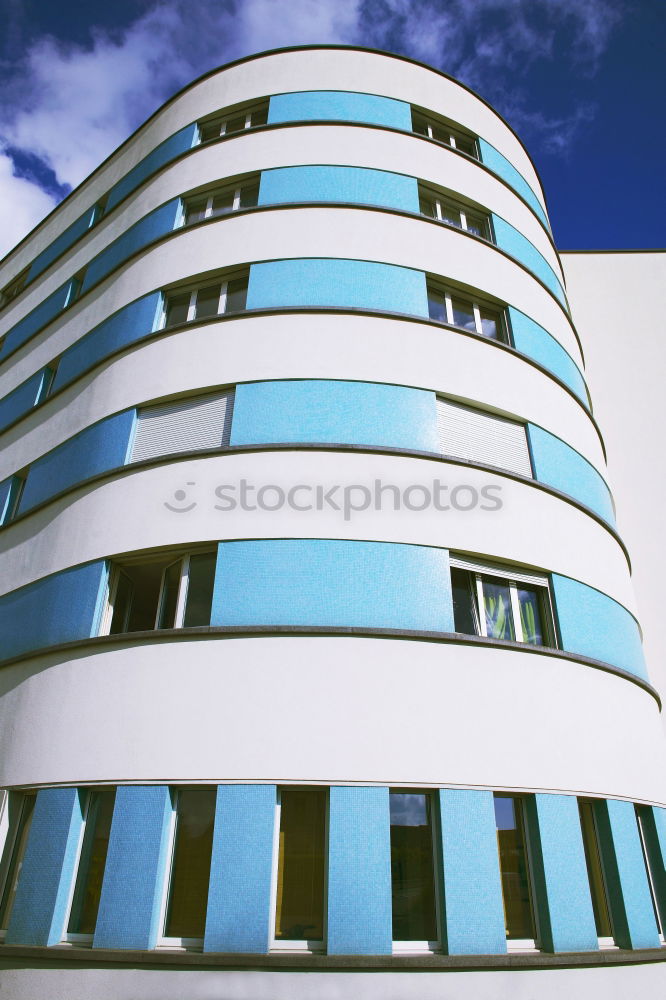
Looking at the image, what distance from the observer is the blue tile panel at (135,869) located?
651 cm

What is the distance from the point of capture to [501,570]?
29.1ft

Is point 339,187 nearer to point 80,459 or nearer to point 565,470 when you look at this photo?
point 565,470

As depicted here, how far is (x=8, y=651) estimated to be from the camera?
9516 mm

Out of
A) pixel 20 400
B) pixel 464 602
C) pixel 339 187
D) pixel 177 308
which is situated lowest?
pixel 464 602

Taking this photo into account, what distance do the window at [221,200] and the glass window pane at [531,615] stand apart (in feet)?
29.3

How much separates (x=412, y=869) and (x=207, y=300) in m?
9.32

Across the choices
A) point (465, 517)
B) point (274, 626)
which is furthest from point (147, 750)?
point (465, 517)

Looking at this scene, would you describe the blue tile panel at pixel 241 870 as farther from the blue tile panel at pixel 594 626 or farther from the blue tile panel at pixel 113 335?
the blue tile panel at pixel 113 335

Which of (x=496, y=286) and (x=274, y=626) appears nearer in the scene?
(x=274, y=626)

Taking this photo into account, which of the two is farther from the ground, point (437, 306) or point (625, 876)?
point (437, 306)

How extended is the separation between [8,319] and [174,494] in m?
11.5

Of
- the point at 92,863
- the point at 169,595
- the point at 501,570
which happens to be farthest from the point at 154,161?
the point at 92,863


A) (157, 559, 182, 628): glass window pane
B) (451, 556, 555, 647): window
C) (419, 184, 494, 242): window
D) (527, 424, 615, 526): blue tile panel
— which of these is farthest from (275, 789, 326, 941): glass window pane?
(419, 184, 494, 242): window

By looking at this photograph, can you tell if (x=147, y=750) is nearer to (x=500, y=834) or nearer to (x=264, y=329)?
(x=500, y=834)
